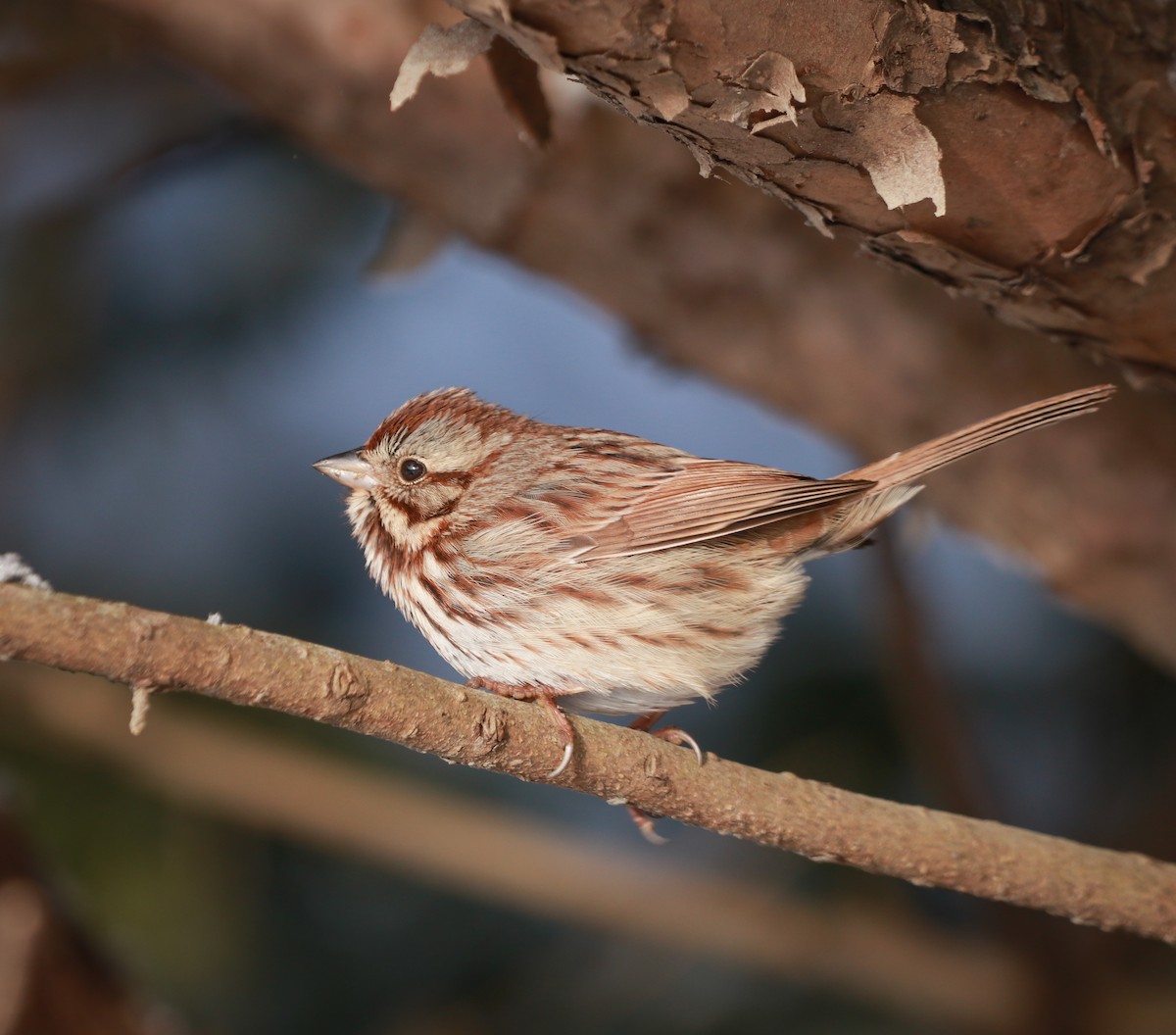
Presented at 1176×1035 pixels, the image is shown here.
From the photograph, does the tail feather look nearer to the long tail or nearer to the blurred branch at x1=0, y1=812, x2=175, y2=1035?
the long tail

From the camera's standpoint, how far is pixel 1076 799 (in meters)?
5.57

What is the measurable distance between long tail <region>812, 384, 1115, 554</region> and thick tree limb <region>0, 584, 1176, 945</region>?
0.68 m

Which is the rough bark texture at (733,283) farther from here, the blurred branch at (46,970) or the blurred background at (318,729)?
the blurred branch at (46,970)

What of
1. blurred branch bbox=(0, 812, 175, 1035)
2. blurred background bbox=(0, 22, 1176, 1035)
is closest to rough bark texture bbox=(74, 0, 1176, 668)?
blurred background bbox=(0, 22, 1176, 1035)

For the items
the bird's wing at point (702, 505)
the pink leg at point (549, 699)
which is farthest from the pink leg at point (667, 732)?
the bird's wing at point (702, 505)

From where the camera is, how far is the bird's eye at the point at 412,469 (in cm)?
283

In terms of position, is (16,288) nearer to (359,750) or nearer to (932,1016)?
(359,750)

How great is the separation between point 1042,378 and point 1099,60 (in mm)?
1694

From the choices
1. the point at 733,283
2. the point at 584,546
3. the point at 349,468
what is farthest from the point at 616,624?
the point at 733,283

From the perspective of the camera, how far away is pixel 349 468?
109 inches

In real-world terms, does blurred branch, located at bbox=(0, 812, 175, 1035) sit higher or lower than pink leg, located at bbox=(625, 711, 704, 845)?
lower

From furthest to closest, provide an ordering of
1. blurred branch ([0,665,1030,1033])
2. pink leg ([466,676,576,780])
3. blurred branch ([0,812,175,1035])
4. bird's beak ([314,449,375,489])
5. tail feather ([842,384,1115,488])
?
blurred branch ([0,665,1030,1033]) → blurred branch ([0,812,175,1035]) → bird's beak ([314,449,375,489]) → tail feather ([842,384,1115,488]) → pink leg ([466,676,576,780])

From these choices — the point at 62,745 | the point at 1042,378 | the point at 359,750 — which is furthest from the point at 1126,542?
the point at 62,745

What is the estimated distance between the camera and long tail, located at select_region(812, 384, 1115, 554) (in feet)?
8.27
